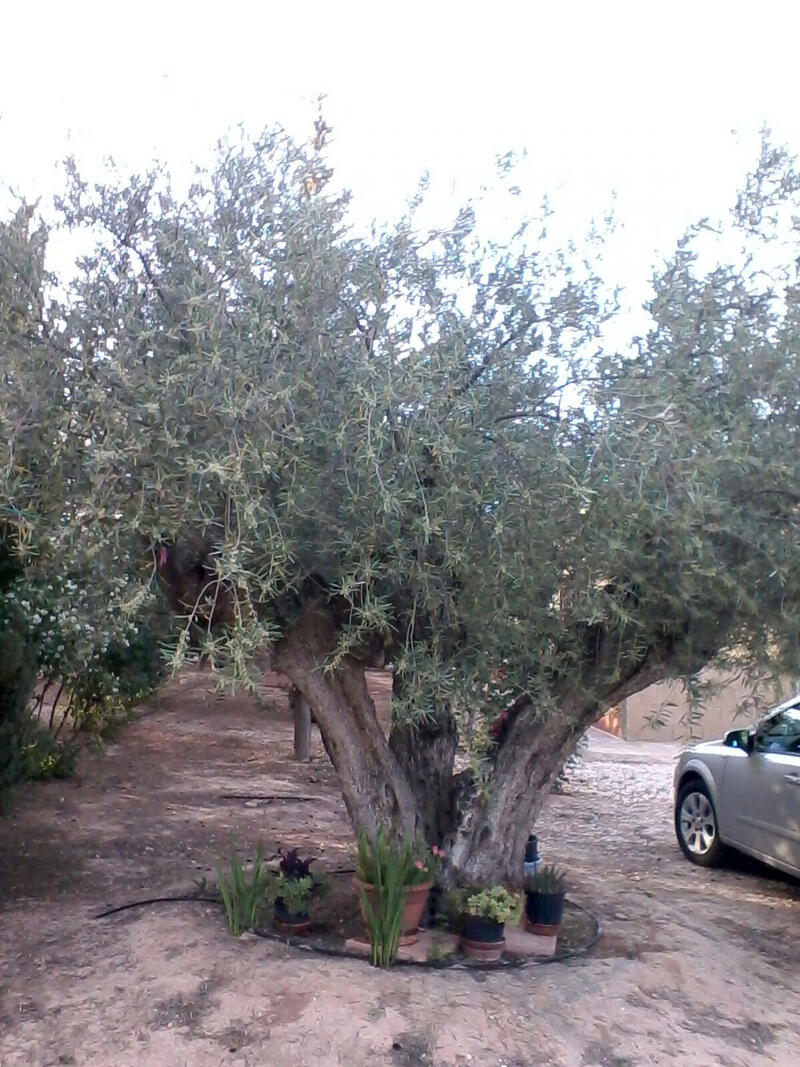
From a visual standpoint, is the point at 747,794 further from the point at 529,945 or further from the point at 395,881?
the point at 395,881

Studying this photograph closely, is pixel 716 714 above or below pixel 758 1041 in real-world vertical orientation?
above

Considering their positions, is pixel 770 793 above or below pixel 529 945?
above

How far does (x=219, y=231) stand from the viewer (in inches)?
196

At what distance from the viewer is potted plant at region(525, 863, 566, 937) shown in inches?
251

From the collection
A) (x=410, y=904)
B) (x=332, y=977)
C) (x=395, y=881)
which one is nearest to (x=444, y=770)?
(x=410, y=904)

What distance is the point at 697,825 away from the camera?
950cm

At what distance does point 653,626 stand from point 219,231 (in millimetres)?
2797

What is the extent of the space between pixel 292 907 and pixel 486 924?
3.61 ft

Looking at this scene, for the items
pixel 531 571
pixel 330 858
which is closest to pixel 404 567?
pixel 531 571

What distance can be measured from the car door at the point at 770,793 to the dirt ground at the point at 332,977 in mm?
410

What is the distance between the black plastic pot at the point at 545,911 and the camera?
6.37 m

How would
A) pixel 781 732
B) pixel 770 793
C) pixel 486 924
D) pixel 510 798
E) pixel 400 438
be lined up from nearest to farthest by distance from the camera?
pixel 400 438, pixel 486 924, pixel 510 798, pixel 770 793, pixel 781 732

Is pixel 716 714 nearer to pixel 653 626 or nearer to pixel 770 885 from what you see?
pixel 770 885

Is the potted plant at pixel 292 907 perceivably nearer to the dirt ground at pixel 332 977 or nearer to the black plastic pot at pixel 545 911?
the dirt ground at pixel 332 977
